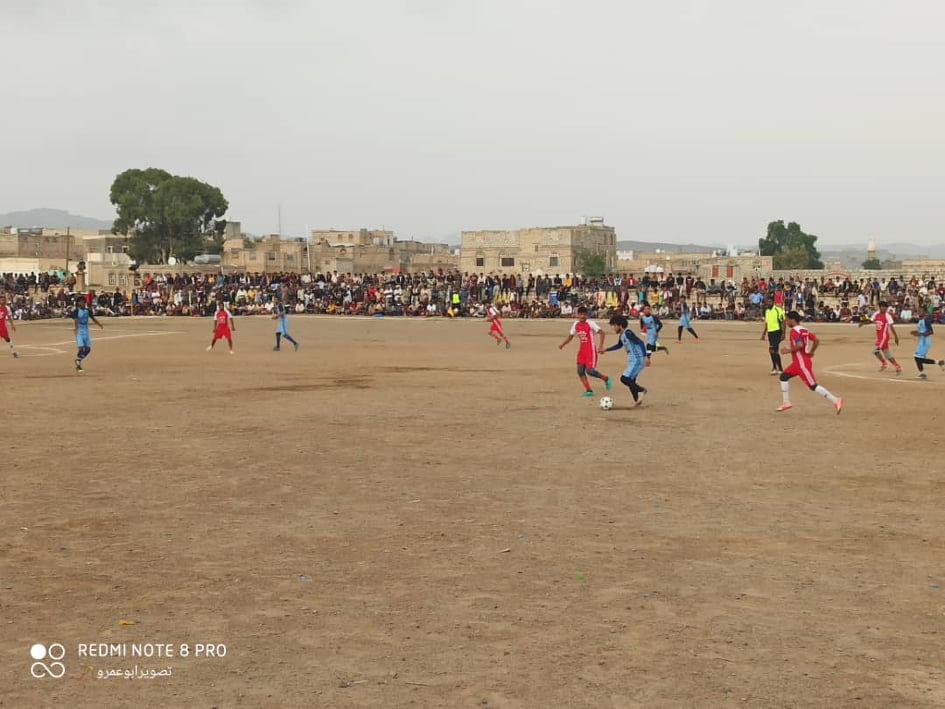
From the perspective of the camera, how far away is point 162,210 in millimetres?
109250

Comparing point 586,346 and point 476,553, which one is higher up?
point 586,346

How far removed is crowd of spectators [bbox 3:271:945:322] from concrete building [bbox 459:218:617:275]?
23726 mm

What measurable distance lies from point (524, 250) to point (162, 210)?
1686 inches

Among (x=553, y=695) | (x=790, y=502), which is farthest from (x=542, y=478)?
(x=553, y=695)

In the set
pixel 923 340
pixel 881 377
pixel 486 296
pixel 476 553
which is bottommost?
pixel 476 553

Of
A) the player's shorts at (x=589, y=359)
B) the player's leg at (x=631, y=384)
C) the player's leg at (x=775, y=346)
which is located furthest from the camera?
the player's leg at (x=775, y=346)

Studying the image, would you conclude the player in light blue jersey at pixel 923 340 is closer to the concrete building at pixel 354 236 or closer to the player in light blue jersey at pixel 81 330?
the player in light blue jersey at pixel 81 330

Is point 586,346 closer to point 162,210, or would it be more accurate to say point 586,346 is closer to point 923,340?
point 923,340

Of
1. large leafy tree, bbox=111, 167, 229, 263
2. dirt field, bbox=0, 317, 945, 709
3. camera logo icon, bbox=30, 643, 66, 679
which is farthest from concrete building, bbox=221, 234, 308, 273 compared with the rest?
camera logo icon, bbox=30, 643, 66, 679

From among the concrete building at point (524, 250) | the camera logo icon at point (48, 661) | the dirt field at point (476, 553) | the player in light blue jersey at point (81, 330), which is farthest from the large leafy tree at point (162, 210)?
the camera logo icon at point (48, 661)

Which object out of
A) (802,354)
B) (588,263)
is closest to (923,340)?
(802,354)

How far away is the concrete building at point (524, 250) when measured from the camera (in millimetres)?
89750

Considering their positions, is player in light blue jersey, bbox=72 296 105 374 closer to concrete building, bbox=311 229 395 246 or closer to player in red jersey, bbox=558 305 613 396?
player in red jersey, bbox=558 305 613 396

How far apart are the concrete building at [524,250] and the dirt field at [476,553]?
7239 centimetres
